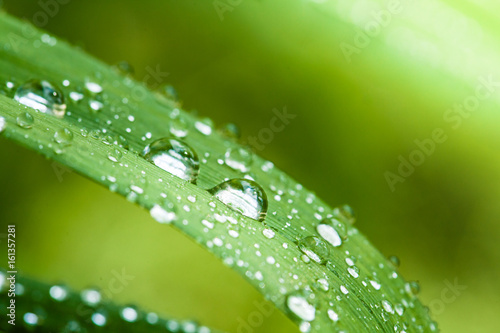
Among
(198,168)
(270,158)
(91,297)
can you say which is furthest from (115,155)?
(270,158)

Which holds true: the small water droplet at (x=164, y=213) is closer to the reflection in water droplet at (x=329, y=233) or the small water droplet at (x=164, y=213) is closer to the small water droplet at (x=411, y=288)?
the reflection in water droplet at (x=329, y=233)

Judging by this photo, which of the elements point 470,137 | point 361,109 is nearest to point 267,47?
point 361,109

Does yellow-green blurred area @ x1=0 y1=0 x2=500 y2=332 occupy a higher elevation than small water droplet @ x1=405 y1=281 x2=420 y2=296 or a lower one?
higher

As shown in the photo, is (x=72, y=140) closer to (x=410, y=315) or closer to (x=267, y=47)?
(x=410, y=315)

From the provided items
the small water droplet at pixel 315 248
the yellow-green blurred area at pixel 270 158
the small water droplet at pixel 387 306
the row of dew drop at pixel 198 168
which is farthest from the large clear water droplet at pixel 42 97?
the yellow-green blurred area at pixel 270 158

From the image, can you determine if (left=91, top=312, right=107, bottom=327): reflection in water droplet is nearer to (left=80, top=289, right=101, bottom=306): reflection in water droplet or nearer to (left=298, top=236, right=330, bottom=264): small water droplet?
(left=80, top=289, right=101, bottom=306): reflection in water droplet

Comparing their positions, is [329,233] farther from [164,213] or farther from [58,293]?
[58,293]

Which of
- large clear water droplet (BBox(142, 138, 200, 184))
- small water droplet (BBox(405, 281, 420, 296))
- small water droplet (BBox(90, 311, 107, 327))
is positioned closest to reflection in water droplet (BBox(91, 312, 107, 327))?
small water droplet (BBox(90, 311, 107, 327))
